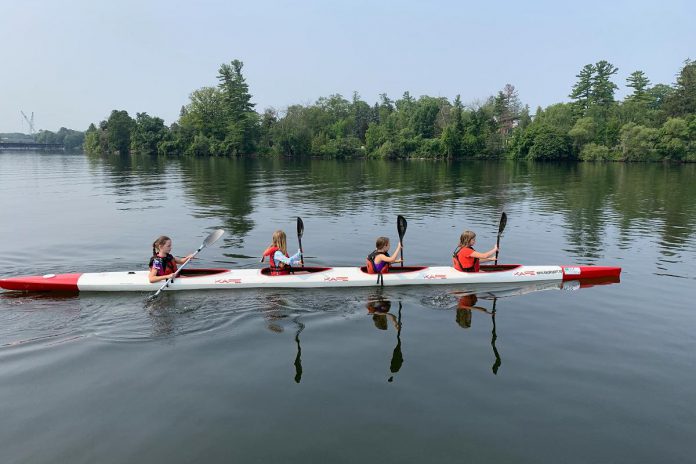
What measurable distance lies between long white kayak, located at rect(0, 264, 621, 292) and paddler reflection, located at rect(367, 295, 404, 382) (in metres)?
0.90

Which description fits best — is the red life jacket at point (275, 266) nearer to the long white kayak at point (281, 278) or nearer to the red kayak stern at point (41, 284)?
the long white kayak at point (281, 278)

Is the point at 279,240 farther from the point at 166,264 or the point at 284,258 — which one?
the point at 166,264

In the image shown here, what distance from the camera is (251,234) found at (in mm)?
20391

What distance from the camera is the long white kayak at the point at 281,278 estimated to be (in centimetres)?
1217

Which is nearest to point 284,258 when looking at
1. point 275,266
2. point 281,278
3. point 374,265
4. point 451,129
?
point 275,266

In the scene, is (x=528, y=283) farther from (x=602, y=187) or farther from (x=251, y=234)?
(x=602, y=187)

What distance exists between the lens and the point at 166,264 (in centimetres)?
1227

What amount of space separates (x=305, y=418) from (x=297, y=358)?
76.0 inches

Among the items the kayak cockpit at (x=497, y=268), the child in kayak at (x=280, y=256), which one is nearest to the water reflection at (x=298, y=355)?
the child in kayak at (x=280, y=256)

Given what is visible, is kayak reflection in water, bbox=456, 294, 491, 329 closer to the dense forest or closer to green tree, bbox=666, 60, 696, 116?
the dense forest

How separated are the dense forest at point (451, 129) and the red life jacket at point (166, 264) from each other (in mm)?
78086

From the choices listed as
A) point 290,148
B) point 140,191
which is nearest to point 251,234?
point 140,191

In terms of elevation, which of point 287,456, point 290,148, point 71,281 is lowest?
point 287,456

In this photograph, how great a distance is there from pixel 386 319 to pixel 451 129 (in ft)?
276
